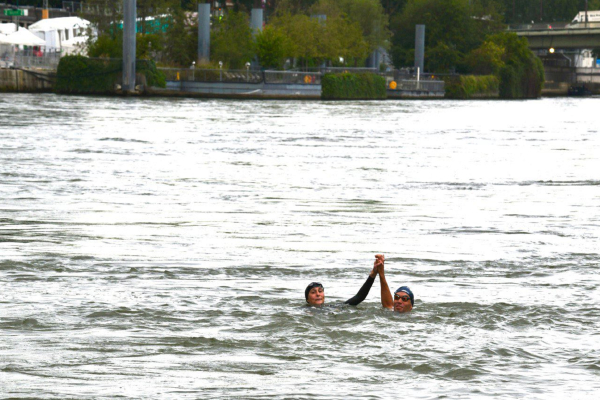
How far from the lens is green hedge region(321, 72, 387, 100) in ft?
278

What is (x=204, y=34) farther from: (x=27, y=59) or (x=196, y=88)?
(x=27, y=59)

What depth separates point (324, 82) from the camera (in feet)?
278

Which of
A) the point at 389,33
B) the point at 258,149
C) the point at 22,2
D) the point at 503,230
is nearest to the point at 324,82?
the point at 389,33

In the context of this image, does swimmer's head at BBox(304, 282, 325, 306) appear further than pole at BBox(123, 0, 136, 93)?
No

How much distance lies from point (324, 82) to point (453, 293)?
7175 cm

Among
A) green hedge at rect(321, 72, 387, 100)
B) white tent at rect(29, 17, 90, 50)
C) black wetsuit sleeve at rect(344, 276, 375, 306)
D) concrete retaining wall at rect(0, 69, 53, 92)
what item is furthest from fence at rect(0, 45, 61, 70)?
black wetsuit sleeve at rect(344, 276, 375, 306)

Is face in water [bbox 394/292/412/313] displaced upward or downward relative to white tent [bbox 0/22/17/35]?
downward

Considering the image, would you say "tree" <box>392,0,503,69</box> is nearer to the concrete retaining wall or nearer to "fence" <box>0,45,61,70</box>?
"fence" <box>0,45,61,70</box>

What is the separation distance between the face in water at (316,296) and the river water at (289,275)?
20cm

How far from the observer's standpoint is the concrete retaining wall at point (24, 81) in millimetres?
73188

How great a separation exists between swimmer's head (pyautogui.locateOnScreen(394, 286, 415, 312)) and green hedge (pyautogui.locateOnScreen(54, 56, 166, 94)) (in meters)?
64.9

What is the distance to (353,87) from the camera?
87000 millimetres

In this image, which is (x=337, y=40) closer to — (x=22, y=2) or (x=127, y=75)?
(x=127, y=75)

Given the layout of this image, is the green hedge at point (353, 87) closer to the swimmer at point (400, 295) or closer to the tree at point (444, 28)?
the tree at point (444, 28)
